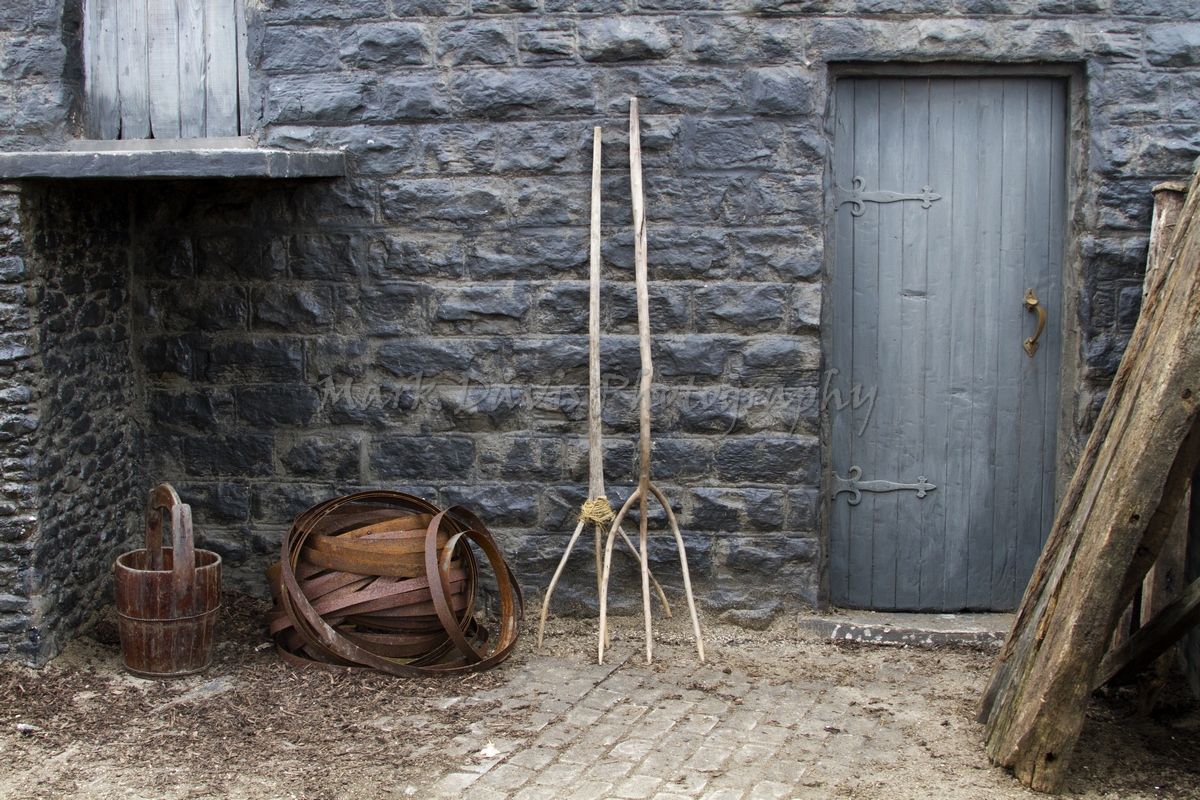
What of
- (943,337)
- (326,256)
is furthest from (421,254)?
(943,337)

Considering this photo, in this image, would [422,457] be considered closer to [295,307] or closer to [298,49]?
[295,307]

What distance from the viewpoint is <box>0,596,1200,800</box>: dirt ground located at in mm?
3900

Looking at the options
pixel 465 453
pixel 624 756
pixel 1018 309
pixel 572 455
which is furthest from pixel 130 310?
pixel 1018 309

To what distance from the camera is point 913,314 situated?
5.33m

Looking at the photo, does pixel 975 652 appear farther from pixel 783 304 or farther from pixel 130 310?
pixel 130 310

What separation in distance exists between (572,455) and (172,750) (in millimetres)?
1935

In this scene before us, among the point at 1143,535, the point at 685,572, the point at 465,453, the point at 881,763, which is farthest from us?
the point at 465,453

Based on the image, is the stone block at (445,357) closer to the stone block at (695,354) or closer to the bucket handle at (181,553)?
the stone block at (695,354)

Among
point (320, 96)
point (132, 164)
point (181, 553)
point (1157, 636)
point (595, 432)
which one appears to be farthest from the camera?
point (320, 96)

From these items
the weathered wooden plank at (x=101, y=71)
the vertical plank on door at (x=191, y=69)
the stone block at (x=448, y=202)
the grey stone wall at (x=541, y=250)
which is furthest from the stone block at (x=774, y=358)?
the weathered wooden plank at (x=101, y=71)

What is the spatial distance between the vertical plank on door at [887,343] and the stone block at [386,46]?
5.99 ft

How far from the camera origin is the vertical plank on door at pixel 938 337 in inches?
206

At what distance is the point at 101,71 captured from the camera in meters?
5.32

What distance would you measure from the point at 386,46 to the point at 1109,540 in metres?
3.27
